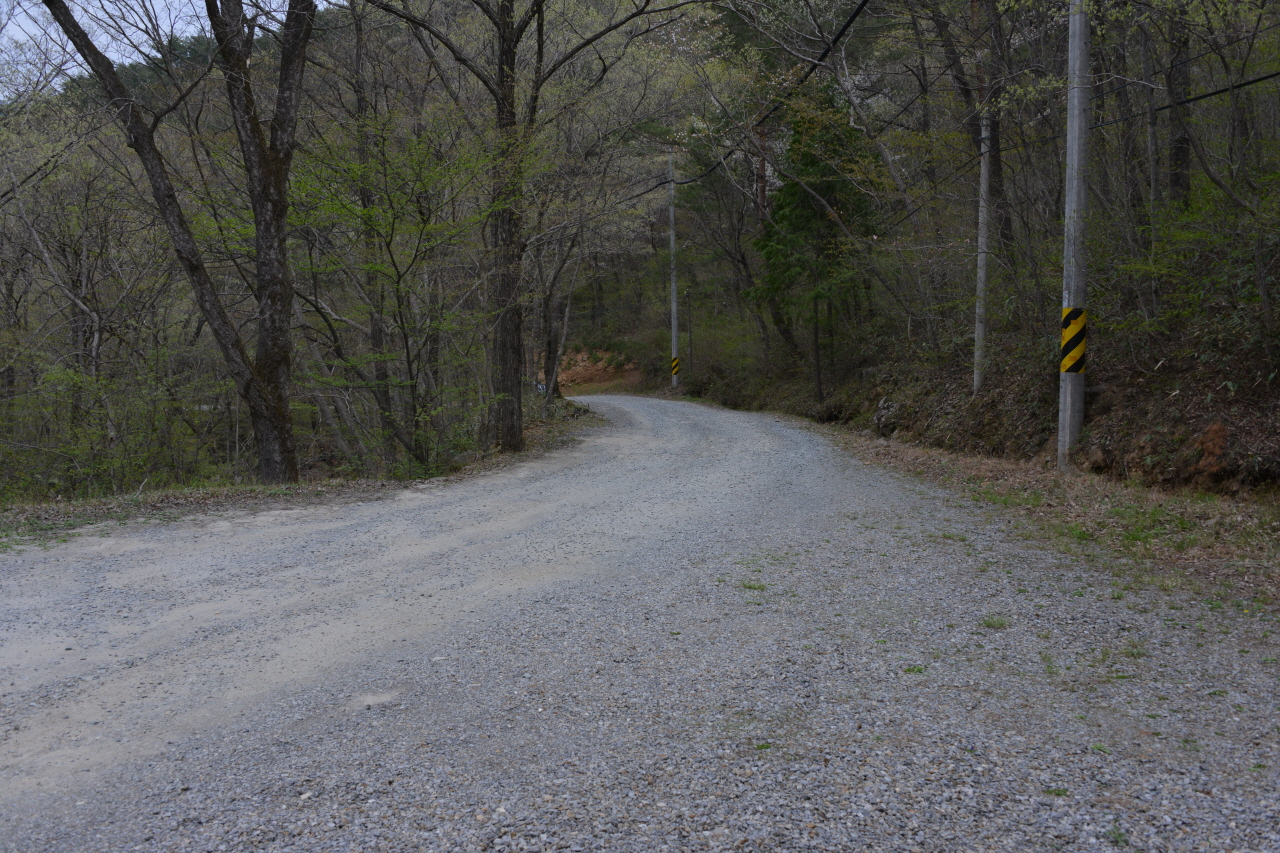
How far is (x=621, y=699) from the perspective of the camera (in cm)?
367

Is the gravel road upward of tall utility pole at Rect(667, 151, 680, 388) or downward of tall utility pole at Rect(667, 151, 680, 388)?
downward

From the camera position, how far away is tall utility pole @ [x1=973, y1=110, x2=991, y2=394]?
12211mm

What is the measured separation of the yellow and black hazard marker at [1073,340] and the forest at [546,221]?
0.89 m

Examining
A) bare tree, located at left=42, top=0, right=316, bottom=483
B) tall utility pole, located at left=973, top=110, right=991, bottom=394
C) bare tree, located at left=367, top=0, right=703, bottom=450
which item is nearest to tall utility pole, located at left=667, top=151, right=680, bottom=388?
bare tree, located at left=367, top=0, right=703, bottom=450

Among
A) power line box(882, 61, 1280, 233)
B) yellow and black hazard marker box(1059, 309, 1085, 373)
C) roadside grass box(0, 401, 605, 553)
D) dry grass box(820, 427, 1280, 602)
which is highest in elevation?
power line box(882, 61, 1280, 233)

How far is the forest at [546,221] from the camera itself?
9148mm

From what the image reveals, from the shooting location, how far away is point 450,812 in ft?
9.02

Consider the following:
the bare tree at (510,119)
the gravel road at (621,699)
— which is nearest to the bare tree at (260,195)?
the bare tree at (510,119)

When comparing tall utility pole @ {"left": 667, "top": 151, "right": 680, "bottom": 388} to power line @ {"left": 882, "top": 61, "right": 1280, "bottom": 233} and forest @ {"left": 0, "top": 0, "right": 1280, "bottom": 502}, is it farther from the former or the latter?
→ power line @ {"left": 882, "top": 61, "right": 1280, "bottom": 233}

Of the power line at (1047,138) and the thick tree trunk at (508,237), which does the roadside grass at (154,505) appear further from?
the power line at (1047,138)

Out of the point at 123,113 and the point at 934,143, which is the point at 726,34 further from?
the point at 123,113

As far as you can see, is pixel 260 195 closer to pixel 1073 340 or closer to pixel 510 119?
pixel 510 119

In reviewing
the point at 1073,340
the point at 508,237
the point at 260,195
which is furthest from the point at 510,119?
the point at 1073,340

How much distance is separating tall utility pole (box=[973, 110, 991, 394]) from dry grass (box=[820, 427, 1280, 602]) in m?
3.46
